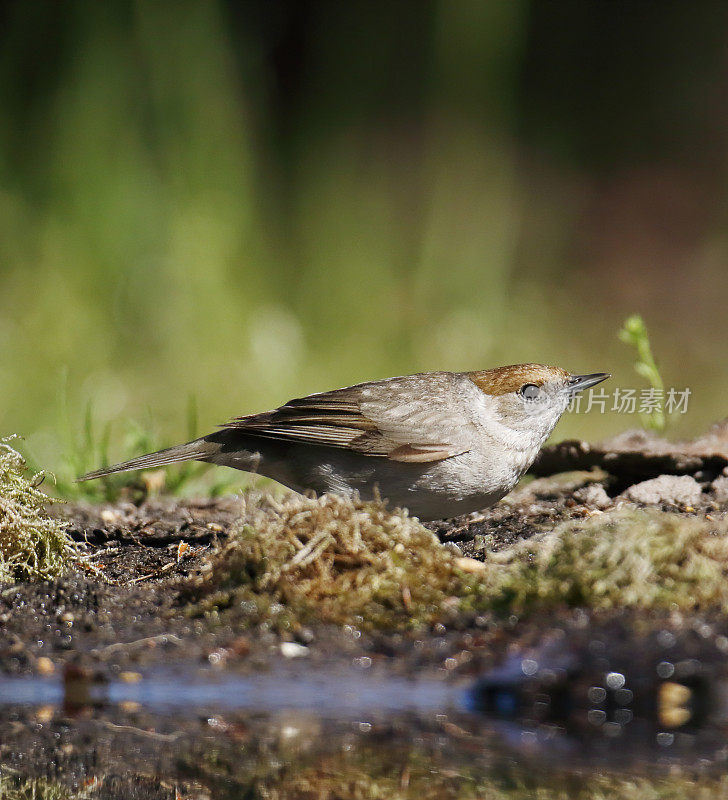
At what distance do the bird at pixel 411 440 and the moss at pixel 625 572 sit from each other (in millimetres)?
1537

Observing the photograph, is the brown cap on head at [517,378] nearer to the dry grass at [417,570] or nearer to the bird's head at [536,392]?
the bird's head at [536,392]

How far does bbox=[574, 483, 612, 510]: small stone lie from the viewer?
4.91 m

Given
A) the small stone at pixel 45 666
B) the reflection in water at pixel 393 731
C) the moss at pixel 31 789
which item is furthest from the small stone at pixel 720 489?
the moss at pixel 31 789

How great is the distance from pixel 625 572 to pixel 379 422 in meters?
2.17

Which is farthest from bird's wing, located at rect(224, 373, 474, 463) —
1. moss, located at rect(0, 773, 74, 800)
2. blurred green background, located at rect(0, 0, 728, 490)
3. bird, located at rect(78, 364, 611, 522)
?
moss, located at rect(0, 773, 74, 800)

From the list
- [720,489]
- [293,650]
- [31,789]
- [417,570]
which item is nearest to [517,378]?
[720,489]

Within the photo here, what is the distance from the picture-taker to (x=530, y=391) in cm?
538

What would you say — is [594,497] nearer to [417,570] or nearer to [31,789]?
[417,570]

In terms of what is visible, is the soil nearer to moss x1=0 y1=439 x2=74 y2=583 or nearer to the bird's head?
moss x1=0 y1=439 x2=74 y2=583

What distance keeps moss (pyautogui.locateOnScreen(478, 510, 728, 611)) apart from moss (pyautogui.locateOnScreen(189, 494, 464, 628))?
8.1 inches

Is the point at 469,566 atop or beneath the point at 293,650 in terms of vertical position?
atop

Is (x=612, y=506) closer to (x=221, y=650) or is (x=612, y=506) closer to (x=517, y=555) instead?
(x=517, y=555)

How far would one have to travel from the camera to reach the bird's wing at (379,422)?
16.4 feet

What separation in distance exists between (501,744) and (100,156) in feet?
24.9
